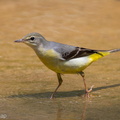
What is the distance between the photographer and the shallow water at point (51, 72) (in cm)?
803

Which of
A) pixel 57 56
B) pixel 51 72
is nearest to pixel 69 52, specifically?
pixel 57 56

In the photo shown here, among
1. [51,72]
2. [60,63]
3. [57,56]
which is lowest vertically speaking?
[51,72]

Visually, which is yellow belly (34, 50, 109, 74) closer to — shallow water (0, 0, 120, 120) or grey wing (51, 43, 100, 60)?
grey wing (51, 43, 100, 60)

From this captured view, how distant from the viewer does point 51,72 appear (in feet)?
35.0

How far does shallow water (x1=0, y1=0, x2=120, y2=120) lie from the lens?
803cm

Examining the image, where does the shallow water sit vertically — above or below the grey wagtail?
below

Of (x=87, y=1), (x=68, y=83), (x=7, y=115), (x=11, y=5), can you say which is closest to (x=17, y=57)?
(x=68, y=83)

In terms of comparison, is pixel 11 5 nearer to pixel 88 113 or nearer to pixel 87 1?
pixel 87 1

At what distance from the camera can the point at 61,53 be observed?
8641 millimetres

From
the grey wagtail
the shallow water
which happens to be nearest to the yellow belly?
the grey wagtail

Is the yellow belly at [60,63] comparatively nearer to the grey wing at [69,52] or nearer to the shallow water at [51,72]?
the grey wing at [69,52]

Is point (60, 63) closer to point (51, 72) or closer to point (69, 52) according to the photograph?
point (69, 52)

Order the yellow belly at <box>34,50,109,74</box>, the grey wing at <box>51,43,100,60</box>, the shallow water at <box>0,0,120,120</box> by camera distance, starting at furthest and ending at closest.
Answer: the grey wing at <box>51,43,100,60</box> < the yellow belly at <box>34,50,109,74</box> < the shallow water at <box>0,0,120,120</box>

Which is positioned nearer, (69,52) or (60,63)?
(60,63)
